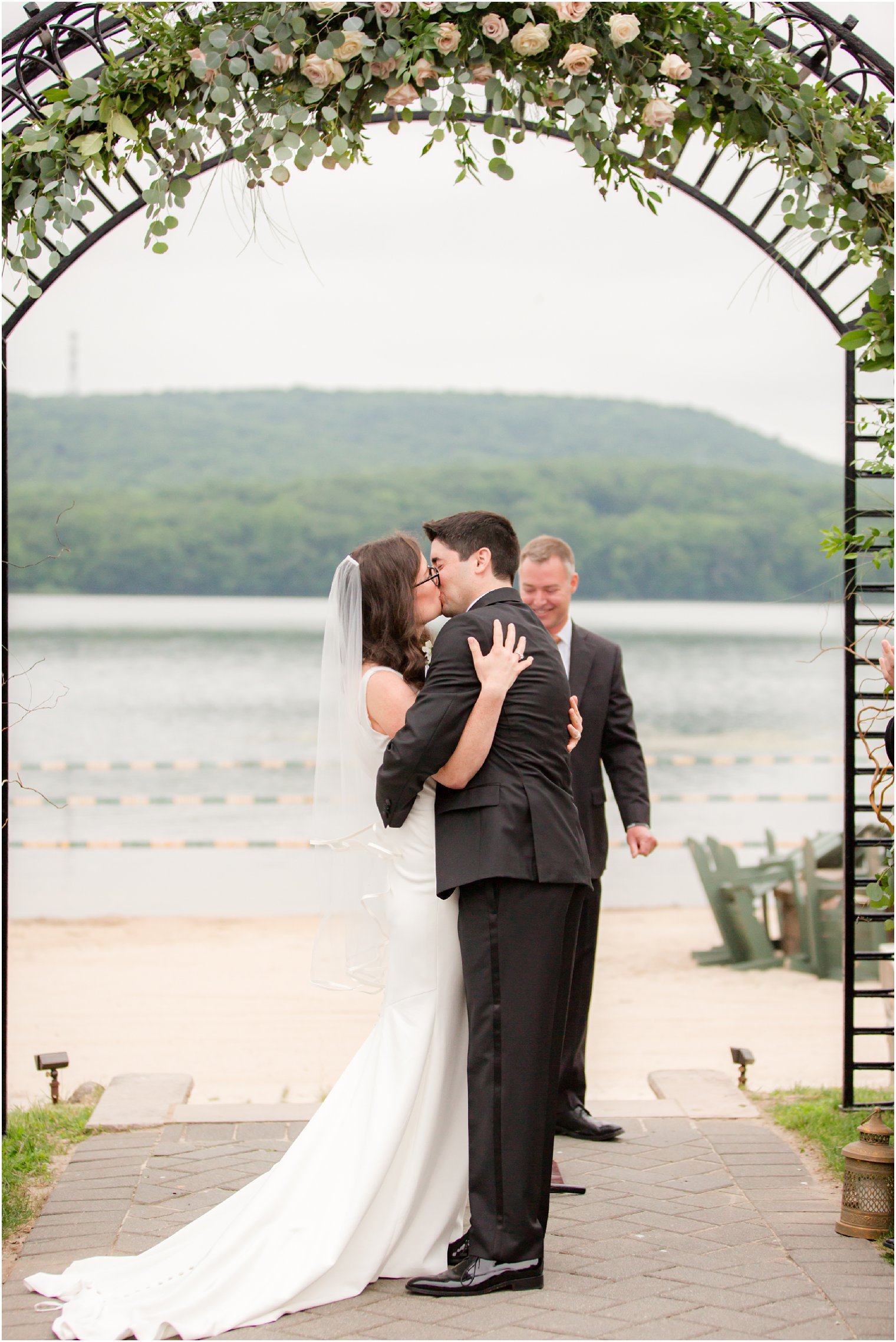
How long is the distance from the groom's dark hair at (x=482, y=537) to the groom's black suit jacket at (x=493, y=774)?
17 centimetres

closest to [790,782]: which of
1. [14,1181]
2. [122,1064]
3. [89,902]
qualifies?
[89,902]

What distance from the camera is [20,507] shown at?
81812mm

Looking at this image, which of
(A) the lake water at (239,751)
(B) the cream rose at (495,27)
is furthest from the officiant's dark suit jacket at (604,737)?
(B) the cream rose at (495,27)

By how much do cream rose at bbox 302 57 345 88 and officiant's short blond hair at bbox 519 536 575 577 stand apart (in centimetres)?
190

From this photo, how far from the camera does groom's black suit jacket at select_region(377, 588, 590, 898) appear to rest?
11.8 feet

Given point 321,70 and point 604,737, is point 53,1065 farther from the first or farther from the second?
point 321,70

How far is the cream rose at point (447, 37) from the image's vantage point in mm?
3609

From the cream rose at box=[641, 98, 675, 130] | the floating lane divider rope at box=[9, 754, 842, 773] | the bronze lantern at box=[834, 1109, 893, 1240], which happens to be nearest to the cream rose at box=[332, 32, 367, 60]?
the cream rose at box=[641, 98, 675, 130]

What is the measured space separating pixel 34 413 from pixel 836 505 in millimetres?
54839

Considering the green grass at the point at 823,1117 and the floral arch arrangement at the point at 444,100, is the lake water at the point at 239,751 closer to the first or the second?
the floral arch arrangement at the point at 444,100

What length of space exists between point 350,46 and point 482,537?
52.3 inches

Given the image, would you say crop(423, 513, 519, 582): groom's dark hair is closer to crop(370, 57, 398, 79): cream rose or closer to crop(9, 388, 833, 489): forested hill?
crop(370, 57, 398, 79): cream rose

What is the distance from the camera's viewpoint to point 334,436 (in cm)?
10025

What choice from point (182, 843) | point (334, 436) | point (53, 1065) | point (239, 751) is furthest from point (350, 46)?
point (334, 436)
